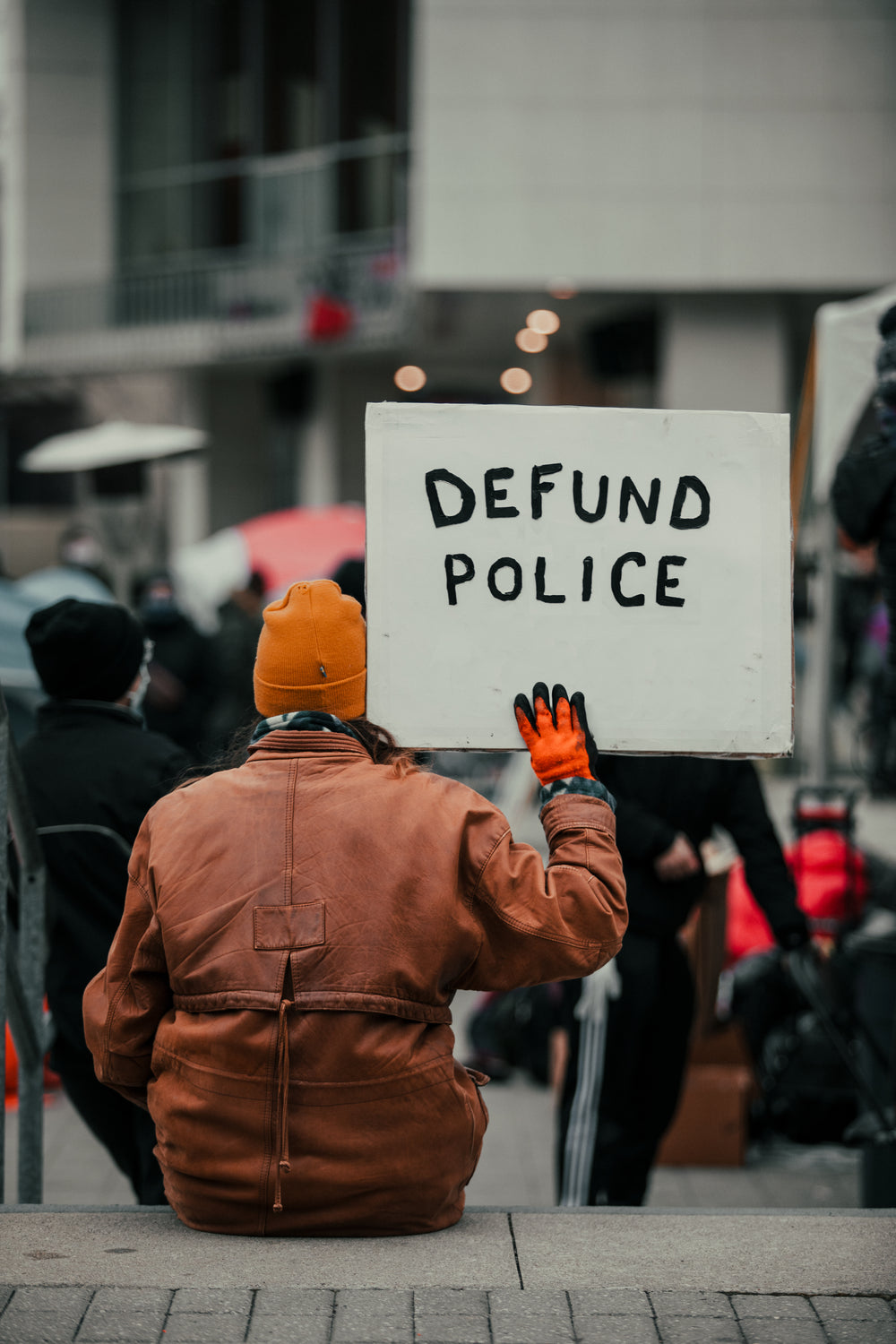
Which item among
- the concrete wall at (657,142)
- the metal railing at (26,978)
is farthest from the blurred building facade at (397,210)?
the metal railing at (26,978)

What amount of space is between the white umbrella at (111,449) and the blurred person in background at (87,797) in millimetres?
5954

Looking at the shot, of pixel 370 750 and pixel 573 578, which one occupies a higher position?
pixel 573 578

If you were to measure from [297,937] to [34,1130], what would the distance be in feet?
4.83

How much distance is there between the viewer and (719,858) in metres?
5.06

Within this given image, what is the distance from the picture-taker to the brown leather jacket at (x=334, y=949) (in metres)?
2.61

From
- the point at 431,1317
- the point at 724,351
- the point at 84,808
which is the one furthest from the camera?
the point at 724,351

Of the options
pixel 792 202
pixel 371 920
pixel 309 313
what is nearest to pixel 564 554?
pixel 371 920

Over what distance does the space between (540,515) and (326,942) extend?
2.85 feet

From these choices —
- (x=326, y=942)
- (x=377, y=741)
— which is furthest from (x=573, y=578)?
(x=326, y=942)

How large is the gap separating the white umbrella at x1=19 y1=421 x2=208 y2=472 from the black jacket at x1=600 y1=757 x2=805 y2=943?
6.02 meters

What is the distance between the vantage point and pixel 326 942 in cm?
261

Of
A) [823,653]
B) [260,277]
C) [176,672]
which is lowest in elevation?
[176,672]

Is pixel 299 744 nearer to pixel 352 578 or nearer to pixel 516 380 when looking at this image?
pixel 352 578

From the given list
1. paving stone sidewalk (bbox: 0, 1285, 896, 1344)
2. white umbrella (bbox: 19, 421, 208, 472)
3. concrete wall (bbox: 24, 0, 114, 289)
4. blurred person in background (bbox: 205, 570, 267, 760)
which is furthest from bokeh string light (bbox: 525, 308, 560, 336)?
paving stone sidewalk (bbox: 0, 1285, 896, 1344)
